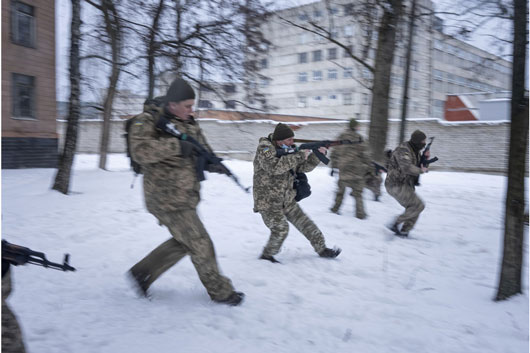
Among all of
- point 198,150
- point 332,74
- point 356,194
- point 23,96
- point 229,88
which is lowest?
point 356,194

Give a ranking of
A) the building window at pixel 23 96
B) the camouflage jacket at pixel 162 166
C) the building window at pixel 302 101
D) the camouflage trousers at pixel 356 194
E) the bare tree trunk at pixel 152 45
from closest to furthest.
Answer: the camouflage jacket at pixel 162 166, the camouflage trousers at pixel 356 194, the bare tree trunk at pixel 152 45, the building window at pixel 23 96, the building window at pixel 302 101

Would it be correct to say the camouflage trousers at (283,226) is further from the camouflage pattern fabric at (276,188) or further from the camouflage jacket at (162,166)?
the camouflage jacket at (162,166)

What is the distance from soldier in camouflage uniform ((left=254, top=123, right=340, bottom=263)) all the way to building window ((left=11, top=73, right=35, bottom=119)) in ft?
45.5

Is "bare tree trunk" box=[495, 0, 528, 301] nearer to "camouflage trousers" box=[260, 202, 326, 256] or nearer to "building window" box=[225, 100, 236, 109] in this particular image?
"camouflage trousers" box=[260, 202, 326, 256]

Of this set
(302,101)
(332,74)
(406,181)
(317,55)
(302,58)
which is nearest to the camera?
(406,181)

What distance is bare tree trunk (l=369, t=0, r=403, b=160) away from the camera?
10267 millimetres

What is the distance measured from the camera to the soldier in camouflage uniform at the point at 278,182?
15.6 ft

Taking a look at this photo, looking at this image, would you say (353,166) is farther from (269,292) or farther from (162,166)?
(162,166)

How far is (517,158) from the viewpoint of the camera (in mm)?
3664

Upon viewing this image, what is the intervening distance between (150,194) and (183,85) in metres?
0.97

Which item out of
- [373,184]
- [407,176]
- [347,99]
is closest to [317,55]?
[347,99]

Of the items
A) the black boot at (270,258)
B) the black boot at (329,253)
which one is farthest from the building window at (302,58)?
the black boot at (270,258)

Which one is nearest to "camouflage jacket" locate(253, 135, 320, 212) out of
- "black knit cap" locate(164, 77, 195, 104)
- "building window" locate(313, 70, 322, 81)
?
"black knit cap" locate(164, 77, 195, 104)

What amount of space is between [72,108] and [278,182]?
6.35m
